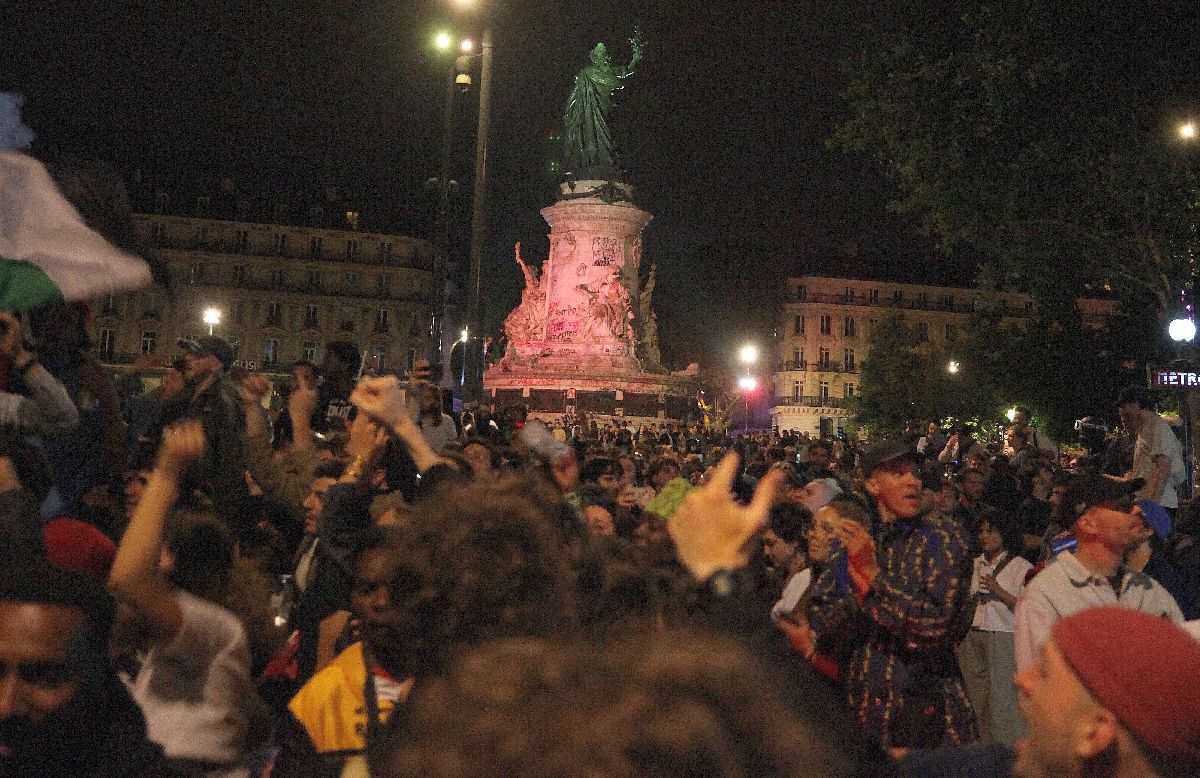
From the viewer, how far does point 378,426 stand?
4992 millimetres

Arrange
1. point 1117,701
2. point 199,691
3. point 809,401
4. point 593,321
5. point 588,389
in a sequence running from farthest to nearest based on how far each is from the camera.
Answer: point 809,401
point 593,321
point 588,389
point 199,691
point 1117,701

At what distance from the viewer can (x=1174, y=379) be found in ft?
49.1

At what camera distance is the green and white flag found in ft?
14.8

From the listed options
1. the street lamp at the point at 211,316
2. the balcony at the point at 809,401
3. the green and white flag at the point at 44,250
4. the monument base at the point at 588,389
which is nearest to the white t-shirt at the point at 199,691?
the green and white flag at the point at 44,250

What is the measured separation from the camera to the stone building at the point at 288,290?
8056cm

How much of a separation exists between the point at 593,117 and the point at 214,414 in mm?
45509

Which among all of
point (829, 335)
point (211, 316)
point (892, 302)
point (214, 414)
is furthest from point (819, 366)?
point (214, 414)

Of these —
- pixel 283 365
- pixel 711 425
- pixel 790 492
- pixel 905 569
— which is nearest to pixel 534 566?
pixel 905 569

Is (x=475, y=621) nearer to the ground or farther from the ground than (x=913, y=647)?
farther from the ground

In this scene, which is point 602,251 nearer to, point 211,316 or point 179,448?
point 211,316

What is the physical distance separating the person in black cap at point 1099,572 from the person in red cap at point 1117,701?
2630 millimetres

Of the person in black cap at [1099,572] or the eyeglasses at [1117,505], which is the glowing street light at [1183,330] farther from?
the eyeglasses at [1117,505]

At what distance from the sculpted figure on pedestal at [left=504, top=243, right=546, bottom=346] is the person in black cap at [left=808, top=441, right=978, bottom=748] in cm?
4657

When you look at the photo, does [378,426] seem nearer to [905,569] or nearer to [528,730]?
[905,569]
